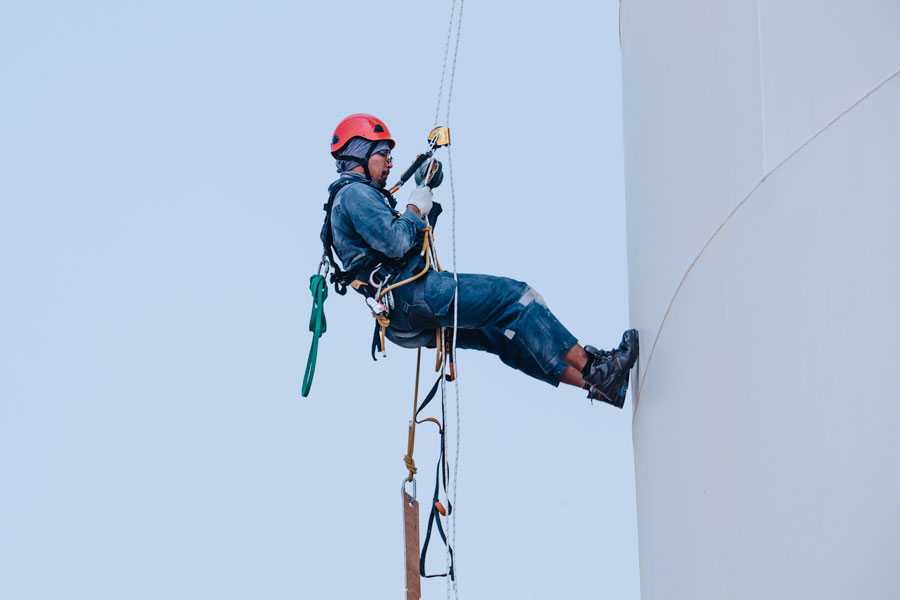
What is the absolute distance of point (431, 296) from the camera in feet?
22.8

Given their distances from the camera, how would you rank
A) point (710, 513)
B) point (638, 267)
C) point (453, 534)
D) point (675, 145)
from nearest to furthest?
point (710, 513)
point (675, 145)
point (638, 267)
point (453, 534)

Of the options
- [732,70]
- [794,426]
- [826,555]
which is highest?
[732,70]

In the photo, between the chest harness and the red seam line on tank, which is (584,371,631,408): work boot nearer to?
the red seam line on tank

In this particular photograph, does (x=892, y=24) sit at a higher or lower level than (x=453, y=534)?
higher

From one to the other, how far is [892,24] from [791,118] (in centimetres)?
48

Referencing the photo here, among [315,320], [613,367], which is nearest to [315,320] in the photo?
[315,320]

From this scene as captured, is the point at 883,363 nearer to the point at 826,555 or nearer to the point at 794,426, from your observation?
the point at 794,426

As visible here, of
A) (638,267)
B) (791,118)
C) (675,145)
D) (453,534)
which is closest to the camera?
(791,118)

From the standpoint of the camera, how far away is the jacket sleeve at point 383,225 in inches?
271

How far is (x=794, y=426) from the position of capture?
4453 millimetres

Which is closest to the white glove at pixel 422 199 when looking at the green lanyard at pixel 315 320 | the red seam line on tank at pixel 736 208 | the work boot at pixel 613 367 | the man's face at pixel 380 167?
the man's face at pixel 380 167

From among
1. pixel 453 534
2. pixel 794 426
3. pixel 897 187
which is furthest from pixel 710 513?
pixel 453 534

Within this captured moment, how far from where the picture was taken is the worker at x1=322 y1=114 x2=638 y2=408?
6.67 metres

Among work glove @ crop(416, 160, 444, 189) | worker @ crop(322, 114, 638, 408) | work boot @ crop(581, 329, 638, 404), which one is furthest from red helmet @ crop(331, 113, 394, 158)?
work boot @ crop(581, 329, 638, 404)
